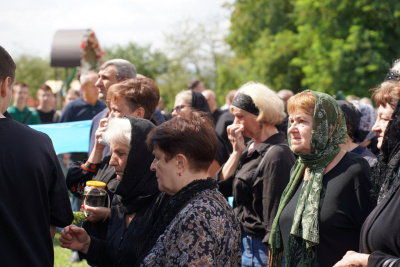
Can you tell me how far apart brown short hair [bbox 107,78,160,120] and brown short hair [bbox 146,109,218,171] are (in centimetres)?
156

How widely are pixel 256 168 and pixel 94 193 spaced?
143cm

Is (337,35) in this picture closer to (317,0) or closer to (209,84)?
(317,0)

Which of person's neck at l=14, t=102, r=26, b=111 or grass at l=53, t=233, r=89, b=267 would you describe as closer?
grass at l=53, t=233, r=89, b=267

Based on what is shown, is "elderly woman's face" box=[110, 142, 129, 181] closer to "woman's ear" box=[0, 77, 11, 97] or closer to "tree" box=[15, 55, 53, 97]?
"woman's ear" box=[0, 77, 11, 97]

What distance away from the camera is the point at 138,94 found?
4.55m

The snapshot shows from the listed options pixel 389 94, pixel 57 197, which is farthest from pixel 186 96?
pixel 57 197

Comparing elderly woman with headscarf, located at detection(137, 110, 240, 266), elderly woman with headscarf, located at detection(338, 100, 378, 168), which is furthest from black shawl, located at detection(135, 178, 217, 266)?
elderly woman with headscarf, located at detection(338, 100, 378, 168)

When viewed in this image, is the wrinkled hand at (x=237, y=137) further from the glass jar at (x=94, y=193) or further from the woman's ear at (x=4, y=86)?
the woman's ear at (x=4, y=86)

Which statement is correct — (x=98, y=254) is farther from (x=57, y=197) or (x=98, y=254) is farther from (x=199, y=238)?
(x=199, y=238)

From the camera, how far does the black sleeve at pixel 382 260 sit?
8.46 ft

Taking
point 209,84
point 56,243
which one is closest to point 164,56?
point 209,84

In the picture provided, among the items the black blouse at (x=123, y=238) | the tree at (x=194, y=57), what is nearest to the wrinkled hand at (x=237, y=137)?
the black blouse at (x=123, y=238)

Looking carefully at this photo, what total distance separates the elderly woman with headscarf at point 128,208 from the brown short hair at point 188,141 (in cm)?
47

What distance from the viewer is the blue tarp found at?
6.86 metres
